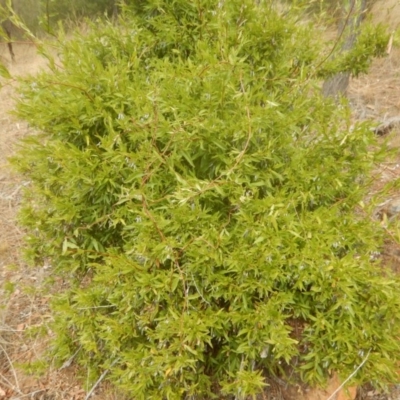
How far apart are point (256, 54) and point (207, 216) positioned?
1.12 metres

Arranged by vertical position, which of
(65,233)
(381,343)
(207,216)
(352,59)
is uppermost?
(352,59)

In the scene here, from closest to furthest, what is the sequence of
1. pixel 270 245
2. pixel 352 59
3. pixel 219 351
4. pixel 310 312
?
pixel 270 245 < pixel 310 312 < pixel 219 351 < pixel 352 59

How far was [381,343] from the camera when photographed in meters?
2.02

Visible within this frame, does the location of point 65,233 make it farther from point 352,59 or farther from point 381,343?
point 352,59

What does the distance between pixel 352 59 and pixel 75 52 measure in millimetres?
1789

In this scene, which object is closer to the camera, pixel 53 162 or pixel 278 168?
pixel 278 168

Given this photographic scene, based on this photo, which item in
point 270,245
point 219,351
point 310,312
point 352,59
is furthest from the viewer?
point 352,59

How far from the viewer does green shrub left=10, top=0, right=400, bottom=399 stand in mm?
2010

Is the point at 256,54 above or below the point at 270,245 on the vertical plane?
above

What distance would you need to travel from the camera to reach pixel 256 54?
252 cm

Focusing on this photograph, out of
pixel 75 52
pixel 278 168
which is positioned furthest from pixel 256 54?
pixel 75 52

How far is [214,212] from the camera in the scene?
2219 millimetres

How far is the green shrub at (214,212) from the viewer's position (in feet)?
6.59

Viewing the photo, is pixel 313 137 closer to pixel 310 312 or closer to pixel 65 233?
pixel 310 312
